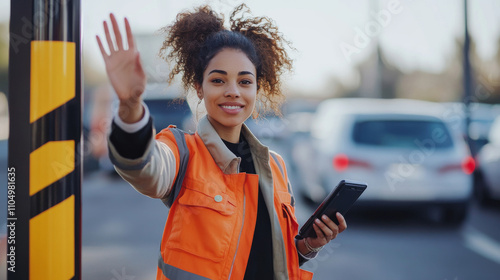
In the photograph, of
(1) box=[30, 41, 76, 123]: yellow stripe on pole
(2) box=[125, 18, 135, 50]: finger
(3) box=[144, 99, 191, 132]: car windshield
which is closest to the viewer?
(2) box=[125, 18, 135, 50]: finger

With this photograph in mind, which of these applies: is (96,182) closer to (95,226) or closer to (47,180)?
(95,226)

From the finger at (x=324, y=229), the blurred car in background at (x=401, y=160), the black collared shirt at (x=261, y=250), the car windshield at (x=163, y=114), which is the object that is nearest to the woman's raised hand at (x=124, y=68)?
the black collared shirt at (x=261, y=250)

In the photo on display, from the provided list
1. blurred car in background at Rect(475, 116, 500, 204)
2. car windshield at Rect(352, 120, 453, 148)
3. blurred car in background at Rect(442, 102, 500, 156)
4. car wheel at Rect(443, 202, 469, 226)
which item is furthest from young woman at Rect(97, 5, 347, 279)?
blurred car in background at Rect(442, 102, 500, 156)

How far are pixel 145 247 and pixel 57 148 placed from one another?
4695mm

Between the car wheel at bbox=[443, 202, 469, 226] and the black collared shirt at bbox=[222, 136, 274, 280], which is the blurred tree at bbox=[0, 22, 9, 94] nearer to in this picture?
the black collared shirt at bbox=[222, 136, 274, 280]

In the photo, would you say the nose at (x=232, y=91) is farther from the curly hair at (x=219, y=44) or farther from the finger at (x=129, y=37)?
the finger at (x=129, y=37)

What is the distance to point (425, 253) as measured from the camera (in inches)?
236

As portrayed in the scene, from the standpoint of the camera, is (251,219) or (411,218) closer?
(251,219)

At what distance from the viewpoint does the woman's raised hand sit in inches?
52.8

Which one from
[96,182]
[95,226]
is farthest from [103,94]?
[95,226]

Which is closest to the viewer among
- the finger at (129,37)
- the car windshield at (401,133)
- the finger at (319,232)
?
the finger at (129,37)

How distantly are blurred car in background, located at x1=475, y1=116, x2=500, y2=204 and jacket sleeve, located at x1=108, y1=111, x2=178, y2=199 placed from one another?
27.1 ft

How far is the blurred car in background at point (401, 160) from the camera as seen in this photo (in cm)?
706

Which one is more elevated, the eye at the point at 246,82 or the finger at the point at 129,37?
the finger at the point at 129,37
